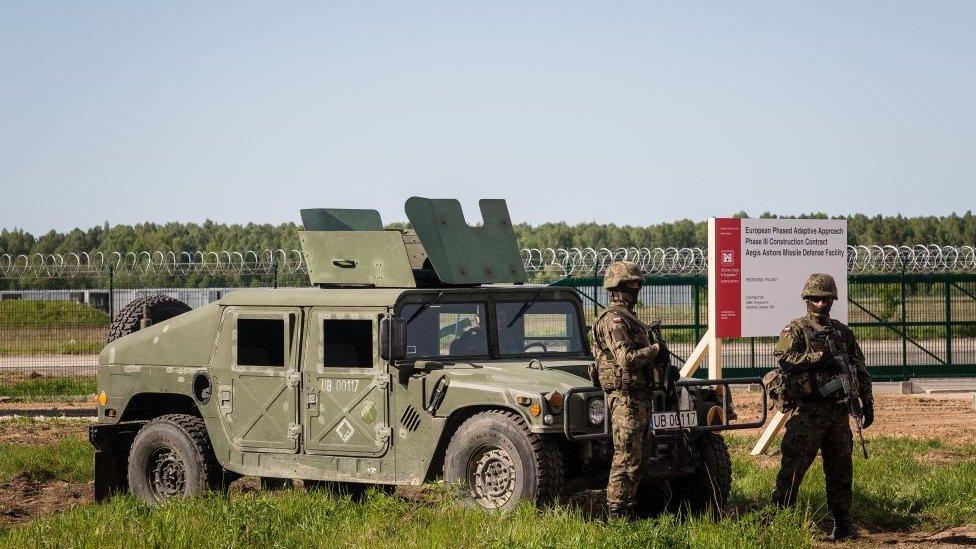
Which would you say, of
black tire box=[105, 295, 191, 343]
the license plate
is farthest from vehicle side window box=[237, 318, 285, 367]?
the license plate

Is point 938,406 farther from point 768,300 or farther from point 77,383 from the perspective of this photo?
point 77,383

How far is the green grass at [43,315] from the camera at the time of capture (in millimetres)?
33906

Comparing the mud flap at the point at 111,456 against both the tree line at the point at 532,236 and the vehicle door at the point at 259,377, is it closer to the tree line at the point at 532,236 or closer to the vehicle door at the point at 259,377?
the vehicle door at the point at 259,377

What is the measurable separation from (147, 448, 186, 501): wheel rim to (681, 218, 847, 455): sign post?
16.2ft

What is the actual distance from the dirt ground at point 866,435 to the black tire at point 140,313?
1465mm

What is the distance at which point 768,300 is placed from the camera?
13.9m

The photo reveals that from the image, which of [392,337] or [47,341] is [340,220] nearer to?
[392,337]

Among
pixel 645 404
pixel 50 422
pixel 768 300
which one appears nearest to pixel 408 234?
pixel 645 404

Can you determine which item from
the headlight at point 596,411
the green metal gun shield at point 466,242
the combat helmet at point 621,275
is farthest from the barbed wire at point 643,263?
the headlight at point 596,411

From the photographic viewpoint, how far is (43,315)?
3469 centimetres

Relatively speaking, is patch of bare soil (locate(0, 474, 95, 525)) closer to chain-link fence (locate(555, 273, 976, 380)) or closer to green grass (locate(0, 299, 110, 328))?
chain-link fence (locate(555, 273, 976, 380))

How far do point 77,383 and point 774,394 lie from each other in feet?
56.3

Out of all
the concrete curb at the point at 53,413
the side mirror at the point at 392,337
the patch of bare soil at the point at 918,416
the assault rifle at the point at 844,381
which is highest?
the side mirror at the point at 392,337

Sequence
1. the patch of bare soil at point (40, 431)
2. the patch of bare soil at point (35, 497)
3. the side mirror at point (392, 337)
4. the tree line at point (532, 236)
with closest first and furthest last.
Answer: the side mirror at point (392, 337)
the patch of bare soil at point (35, 497)
the patch of bare soil at point (40, 431)
the tree line at point (532, 236)
